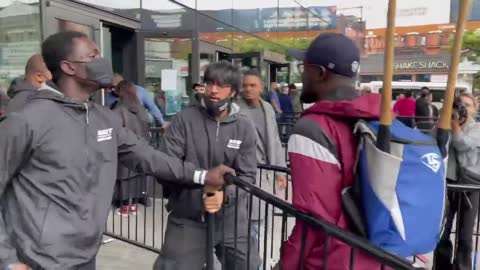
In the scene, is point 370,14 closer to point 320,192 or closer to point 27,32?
A: point 27,32

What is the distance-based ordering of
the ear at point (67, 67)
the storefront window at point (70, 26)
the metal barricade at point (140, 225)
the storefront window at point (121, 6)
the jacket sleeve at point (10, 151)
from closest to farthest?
the jacket sleeve at point (10, 151)
the ear at point (67, 67)
the metal barricade at point (140, 225)
the storefront window at point (70, 26)
the storefront window at point (121, 6)

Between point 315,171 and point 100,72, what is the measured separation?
1.18 metres

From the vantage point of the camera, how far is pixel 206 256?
305 centimetres

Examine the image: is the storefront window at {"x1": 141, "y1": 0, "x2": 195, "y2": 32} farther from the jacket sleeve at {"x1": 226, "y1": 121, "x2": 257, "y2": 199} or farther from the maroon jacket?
the maroon jacket

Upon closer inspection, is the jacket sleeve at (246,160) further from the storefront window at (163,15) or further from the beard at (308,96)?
the storefront window at (163,15)

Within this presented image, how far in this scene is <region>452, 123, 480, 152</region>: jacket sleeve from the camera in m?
4.32

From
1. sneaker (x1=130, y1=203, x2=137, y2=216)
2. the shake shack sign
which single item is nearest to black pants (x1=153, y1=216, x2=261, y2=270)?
sneaker (x1=130, y1=203, x2=137, y2=216)

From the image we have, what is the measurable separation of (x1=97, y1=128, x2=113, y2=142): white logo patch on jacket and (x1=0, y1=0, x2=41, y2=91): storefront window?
162 inches

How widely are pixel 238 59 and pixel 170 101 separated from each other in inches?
131

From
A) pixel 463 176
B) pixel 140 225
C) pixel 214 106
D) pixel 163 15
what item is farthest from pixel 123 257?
pixel 163 15

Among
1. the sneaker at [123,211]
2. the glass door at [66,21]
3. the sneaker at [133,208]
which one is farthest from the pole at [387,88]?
the glass door at [66,21]

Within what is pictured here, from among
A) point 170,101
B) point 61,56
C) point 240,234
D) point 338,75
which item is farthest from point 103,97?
point 338,75

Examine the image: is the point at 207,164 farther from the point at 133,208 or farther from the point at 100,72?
the point at 133,208

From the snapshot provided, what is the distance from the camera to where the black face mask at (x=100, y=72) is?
2311 mm
